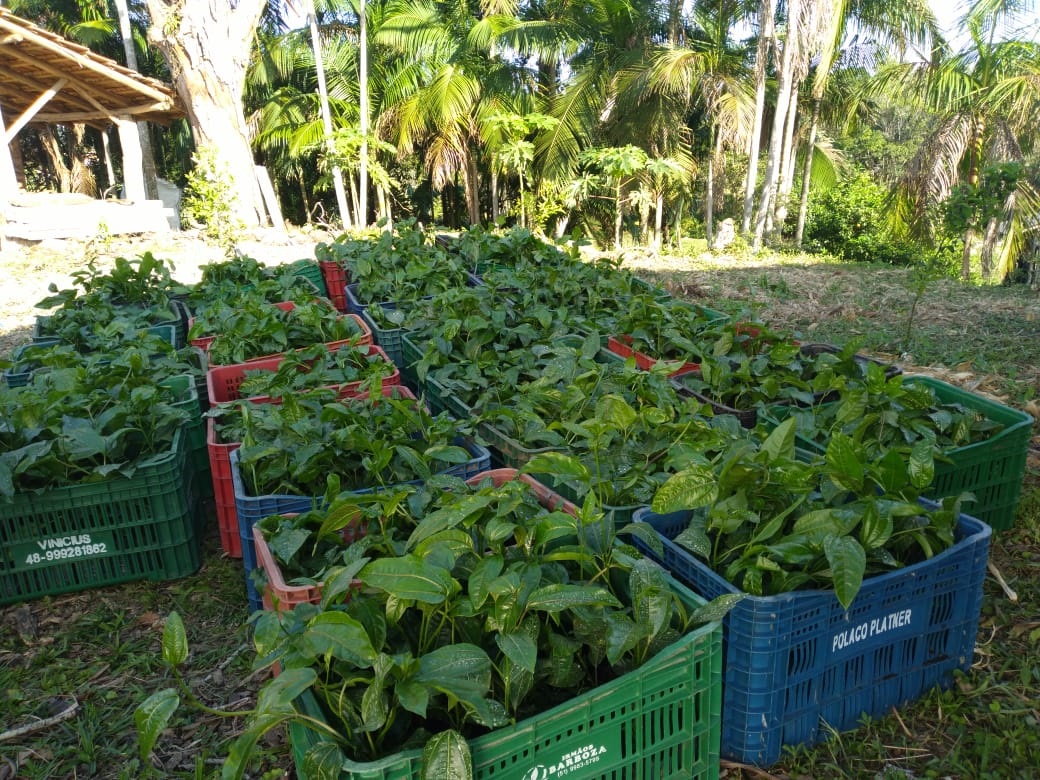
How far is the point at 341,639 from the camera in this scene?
1261mm

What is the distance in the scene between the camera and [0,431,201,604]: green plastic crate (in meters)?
2.48

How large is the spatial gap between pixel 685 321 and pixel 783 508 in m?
1.84

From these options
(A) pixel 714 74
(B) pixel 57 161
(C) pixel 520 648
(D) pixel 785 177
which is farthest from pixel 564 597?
(B) pixel 57 161

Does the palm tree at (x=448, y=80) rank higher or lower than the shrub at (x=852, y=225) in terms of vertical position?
higher

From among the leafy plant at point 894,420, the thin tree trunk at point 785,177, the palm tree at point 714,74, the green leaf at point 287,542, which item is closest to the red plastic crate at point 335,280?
the leafy plant at point 894,420

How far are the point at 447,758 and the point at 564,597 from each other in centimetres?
34

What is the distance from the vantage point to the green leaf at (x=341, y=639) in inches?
49.1

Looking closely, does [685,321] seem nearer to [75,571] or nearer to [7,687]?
[75,571]

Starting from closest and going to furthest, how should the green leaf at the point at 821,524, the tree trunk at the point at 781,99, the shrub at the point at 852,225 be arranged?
the green leaf at the point at 821,524, the tree trunk at the point at 781,99, the shrub at the point at 852,225

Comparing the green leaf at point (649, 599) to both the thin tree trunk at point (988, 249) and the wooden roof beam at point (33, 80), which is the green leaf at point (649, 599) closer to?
the wooden roof beam at point (33, 80)

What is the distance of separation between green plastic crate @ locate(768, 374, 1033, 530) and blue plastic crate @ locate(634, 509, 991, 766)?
0.57 m

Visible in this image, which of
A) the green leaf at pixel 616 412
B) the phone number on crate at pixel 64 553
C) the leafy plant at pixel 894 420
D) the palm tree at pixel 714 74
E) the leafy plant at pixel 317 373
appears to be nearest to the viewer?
the green leaf at pixel 616 412

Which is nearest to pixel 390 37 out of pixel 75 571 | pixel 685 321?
pixel 685 321

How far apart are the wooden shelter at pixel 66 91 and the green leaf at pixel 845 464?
9.02 meters
